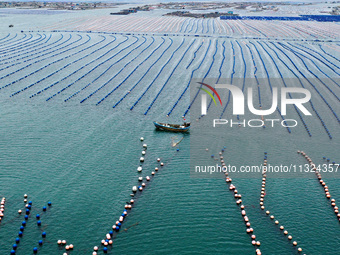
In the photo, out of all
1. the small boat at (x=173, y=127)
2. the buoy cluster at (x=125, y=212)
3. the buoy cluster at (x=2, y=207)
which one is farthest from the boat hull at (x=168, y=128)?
the buoy cluster at (x=2, y=207)

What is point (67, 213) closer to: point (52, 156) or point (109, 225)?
point (109, 225)

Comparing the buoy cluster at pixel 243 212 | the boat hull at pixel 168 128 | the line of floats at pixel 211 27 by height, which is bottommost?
the buoy cluster at pixel 243 212

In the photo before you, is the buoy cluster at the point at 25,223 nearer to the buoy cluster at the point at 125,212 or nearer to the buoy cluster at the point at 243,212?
the buoy cluster at the point at 125,212

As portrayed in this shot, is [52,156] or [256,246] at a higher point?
[52,156]

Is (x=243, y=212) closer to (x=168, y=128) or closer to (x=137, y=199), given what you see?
(x=137, y=199)

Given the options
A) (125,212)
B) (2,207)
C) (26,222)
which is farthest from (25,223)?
(125,212)

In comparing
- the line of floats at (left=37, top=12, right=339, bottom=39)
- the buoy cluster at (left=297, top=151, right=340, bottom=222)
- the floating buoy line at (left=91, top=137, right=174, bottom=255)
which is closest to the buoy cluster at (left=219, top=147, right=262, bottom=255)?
the floating buoy line at (left=91, top=137, right=174, bottom=255)

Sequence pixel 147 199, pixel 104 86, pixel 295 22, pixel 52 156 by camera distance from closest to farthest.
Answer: pixel 147 199
pixel 52 156
pixel 104 86
pixel 295 22

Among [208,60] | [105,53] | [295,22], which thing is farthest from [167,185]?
[295,22]

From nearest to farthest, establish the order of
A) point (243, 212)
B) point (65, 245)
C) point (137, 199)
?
point (65, 245), point (243, 212), point (137, 199)
